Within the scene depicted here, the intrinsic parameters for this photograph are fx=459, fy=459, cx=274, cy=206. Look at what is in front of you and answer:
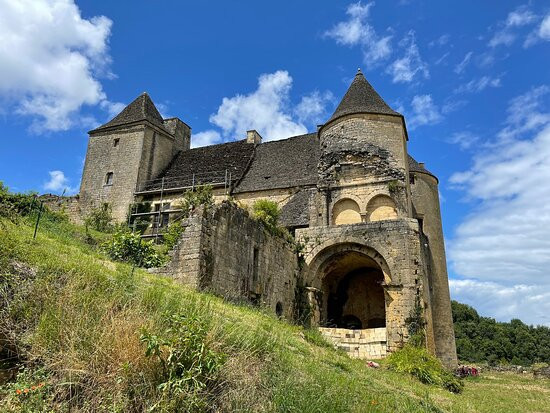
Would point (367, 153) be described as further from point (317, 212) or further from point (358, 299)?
point (358, 299)

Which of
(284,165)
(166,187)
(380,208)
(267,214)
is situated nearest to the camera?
(267,214)

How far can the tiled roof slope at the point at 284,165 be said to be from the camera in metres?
23.5

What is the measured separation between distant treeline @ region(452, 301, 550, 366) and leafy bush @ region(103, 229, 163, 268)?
3656 centimetres

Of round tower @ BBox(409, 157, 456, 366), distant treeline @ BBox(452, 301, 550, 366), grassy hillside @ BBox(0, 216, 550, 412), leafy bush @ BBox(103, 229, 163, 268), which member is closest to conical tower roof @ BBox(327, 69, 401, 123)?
round tower @ BBox(409, 157, 456, 366)

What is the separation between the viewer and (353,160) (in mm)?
19422

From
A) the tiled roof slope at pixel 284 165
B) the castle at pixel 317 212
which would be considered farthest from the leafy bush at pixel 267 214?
the tiled roof slope at pixel 284 165

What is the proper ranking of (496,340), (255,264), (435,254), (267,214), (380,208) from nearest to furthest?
(255,264) < (267,214) < (380,208) < (435,254) < (496,340)

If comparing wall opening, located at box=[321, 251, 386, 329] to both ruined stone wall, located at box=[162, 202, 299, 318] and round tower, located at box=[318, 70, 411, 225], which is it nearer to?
round tower, located at box=[318, 70, 411, 225]

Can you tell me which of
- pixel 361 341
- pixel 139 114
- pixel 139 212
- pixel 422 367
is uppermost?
pixel 139 114

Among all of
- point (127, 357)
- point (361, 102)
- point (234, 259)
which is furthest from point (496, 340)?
point (127, 357)

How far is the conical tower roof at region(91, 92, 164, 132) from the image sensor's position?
28288 mm

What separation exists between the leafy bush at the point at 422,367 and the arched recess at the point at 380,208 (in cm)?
635

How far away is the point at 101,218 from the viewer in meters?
24.8

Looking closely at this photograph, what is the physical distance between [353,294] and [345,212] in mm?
3762
